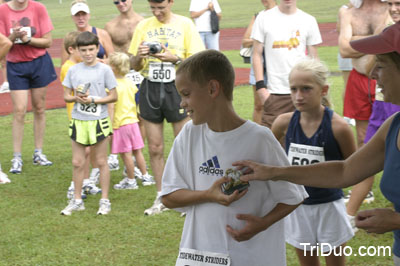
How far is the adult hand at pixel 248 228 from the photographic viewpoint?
121 inches

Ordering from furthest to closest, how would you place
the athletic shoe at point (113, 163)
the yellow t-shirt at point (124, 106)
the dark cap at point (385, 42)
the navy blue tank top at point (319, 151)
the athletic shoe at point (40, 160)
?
1. the athletic shoe at point (40, 160)
2. the athletic shoe at point (113, 163)
3. the yellow t-shirt at point (124, 106)
4. the navy blue tank top at point (319, 151)
5. the dark cap at point (385, 42)

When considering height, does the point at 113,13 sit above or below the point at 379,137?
below

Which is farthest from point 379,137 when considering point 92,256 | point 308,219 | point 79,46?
point 79,46

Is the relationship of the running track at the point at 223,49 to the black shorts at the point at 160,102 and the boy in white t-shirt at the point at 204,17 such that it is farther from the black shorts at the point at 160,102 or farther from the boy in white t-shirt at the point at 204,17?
the black shorts at the point at 160,102

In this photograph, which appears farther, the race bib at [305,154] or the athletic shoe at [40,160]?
the athletic shoe at [40,160]

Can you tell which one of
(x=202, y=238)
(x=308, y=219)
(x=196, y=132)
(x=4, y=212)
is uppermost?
(x=196, y=132)

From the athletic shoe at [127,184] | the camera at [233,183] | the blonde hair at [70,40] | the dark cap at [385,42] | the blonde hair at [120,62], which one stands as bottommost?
the athletic shoe at [127,184]

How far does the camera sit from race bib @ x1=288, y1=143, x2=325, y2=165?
4.46 meters

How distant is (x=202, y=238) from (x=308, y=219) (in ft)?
4.69

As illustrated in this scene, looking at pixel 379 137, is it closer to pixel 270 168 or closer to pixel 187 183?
pixel 270 168

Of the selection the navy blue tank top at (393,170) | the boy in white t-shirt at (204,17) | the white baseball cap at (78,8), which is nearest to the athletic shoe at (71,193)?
the white baseball cap at (78,8)

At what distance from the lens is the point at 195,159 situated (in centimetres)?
327

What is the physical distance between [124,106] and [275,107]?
204 cm

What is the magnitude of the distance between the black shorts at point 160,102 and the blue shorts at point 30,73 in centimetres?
269
